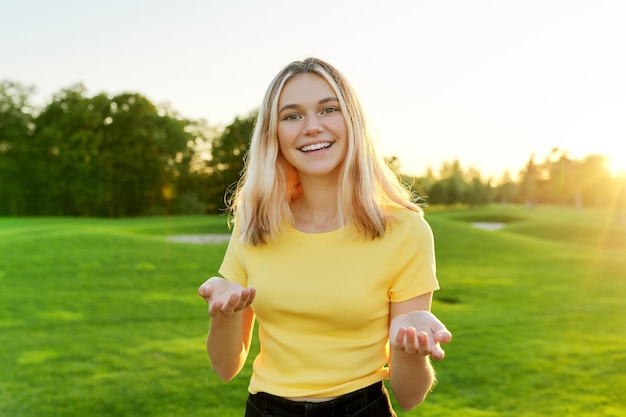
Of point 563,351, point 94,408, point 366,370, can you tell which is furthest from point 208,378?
point 366,370

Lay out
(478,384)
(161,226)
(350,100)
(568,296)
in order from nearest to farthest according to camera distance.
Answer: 1. (350,100)
2. (478,384)
3. (568,296)
4. (161,226)

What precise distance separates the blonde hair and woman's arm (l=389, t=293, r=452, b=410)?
0.23 meters

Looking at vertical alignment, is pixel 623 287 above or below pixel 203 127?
below

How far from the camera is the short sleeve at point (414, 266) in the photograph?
1.85 m

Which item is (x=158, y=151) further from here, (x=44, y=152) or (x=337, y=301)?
(x=337, y=301)

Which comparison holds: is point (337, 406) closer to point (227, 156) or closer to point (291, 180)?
point (291, 180)

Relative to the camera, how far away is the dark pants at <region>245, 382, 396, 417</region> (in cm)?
183

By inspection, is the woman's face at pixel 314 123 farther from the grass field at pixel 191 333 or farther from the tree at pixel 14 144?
the tree at pixel 14 144

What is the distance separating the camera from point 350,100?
202 centimetres

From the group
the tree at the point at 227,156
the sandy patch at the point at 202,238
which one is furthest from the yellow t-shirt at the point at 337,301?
the tree at the point at 227,156

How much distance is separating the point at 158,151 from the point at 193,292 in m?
32.6

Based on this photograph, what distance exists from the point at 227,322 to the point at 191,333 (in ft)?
21.3

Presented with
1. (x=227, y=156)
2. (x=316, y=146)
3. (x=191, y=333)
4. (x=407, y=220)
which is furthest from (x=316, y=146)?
(x=227, y=156)

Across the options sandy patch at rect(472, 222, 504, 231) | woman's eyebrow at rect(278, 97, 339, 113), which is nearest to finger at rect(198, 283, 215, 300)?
woman's eyebrow at rect(278, 97, 339, 113)
